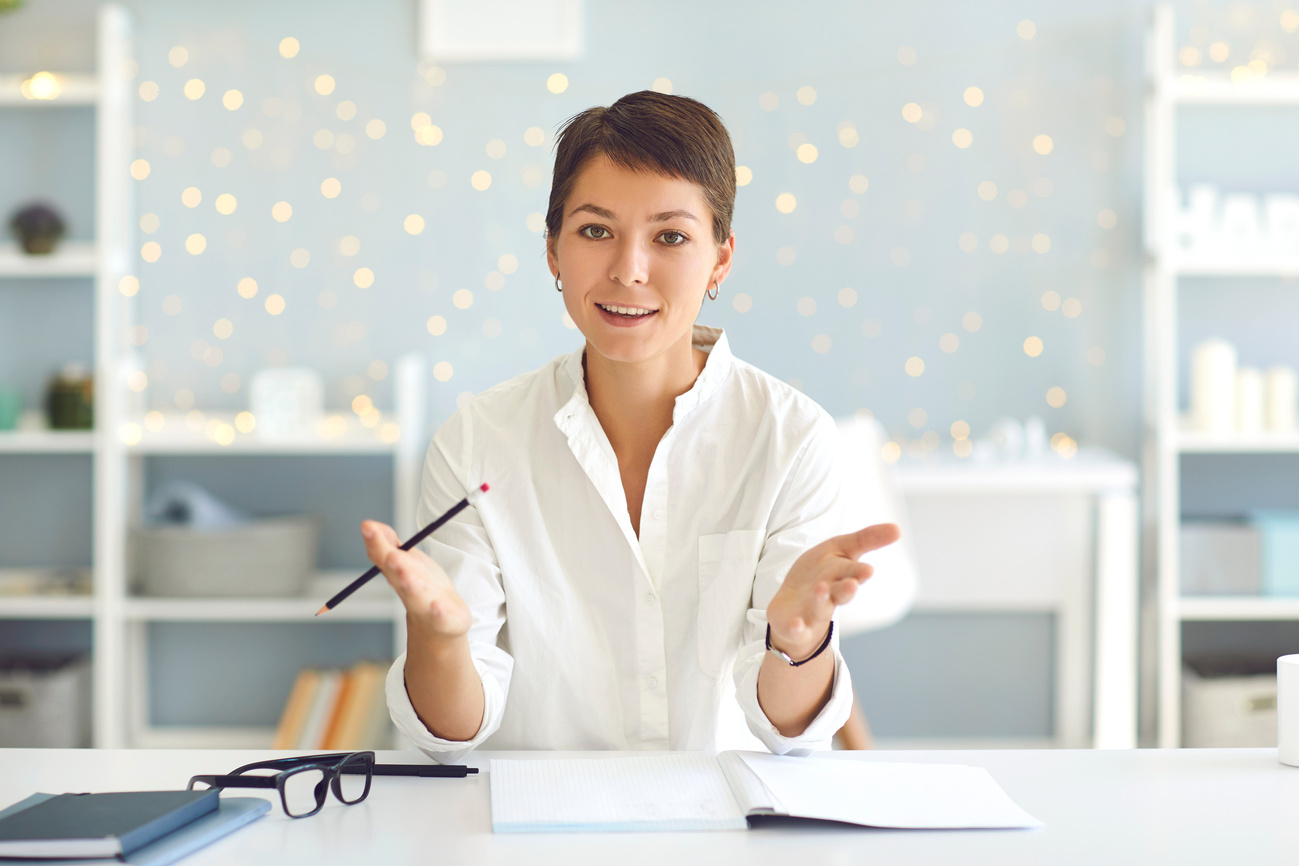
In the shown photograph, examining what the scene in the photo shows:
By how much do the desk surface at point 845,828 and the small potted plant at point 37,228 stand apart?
1959mm

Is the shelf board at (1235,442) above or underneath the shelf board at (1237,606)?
above

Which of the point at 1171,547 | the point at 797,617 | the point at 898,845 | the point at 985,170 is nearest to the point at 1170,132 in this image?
the point at 985,170

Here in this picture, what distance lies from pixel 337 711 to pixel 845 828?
1.96m

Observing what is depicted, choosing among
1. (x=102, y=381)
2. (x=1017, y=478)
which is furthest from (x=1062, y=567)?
(x=102, y=381)

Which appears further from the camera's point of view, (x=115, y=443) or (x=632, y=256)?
(x=115, y=443)

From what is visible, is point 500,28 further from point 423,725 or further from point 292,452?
point 423,725

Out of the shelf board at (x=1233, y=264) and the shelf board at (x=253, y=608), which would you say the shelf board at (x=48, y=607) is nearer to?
the shelf board at (x=253, y=608)

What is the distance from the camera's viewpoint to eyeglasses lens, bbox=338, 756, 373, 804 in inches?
37.2

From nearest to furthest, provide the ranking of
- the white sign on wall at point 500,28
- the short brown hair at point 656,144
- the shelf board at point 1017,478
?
the short brown hair at point 656,144, the shelf board at point 1017,478, the white sign on wall at point 500,28

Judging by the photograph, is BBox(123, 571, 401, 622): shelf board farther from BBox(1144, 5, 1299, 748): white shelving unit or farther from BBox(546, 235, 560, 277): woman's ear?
BBox(1144, 5, 1299, 748): white shelving unit

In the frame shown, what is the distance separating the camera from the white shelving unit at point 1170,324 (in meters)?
2.55

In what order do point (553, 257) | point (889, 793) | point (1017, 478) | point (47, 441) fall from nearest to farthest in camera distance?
point (889, 793)
point (553, 257)
point (1017, 478)
point (47, 441)

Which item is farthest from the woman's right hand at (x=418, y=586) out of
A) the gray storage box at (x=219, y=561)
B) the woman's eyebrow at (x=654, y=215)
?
the gray storage box at (x=219, y=561)

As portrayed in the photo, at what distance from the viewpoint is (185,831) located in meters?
0.86
